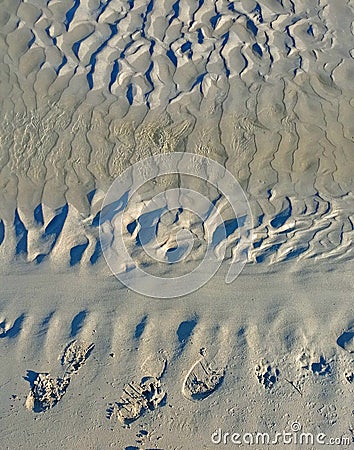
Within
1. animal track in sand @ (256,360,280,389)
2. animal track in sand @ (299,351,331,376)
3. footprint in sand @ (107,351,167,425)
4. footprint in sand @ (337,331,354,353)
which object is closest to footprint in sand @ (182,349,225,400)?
footprint in sand @ (107,351,167,425)

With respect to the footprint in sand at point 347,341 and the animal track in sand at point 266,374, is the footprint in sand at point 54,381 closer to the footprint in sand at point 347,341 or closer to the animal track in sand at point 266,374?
the animal track in sand at point 266,374

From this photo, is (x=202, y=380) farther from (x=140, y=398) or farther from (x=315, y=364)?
(x=315, y=364)

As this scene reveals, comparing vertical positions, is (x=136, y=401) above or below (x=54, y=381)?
below

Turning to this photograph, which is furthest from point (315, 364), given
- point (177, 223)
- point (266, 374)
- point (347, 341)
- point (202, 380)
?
point (177, 223)

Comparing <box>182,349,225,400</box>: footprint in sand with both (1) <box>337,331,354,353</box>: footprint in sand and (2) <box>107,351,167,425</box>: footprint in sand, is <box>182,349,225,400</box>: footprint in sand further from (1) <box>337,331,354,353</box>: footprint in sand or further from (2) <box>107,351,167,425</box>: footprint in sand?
(1) <box>337,331,354,353</box>: footprint in sand

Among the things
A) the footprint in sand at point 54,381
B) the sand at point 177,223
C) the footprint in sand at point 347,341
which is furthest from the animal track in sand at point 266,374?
the footprint in sand at point 54,381

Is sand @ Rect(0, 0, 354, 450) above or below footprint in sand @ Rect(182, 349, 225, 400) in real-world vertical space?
above
